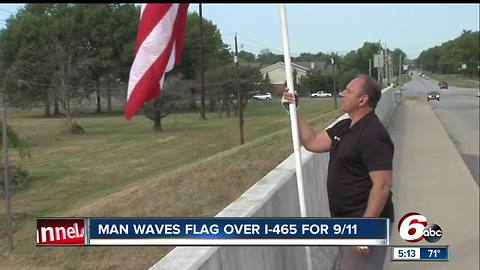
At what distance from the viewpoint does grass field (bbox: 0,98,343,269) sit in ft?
32.0

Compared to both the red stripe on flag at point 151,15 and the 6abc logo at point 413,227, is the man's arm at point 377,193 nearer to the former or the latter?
the 6abc logo at point 413,227

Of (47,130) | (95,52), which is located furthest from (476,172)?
(95,52)

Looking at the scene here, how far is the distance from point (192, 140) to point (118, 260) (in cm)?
2232

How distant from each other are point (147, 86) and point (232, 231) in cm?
82

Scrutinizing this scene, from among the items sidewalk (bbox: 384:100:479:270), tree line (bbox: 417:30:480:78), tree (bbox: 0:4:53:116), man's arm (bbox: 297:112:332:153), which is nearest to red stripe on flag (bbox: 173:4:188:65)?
man's arm (bbox: 297:112:332:153)

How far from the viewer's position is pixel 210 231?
2.72 m

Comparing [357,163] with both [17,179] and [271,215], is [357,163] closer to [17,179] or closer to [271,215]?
[271,215]

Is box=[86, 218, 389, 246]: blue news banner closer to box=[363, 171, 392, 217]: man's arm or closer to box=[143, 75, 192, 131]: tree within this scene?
box=[363, 171, 392, 217]: man's arm

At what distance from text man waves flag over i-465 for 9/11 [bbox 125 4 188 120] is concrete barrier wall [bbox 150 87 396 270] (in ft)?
2.64

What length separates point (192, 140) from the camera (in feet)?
103

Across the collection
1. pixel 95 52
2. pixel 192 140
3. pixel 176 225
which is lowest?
pixel 192 140

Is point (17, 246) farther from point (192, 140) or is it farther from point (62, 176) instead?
point (192, 140)

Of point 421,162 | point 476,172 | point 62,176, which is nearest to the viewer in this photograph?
point 476,172

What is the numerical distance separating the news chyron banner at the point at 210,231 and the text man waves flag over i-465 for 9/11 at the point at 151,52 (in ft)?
1.75
